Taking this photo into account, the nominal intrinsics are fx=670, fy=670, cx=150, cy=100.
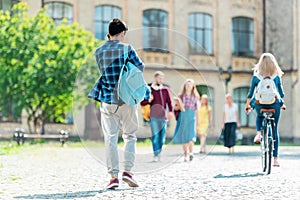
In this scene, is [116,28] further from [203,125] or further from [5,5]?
[5,5]

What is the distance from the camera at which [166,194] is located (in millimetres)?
7129

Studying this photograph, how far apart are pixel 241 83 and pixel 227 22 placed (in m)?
3.33

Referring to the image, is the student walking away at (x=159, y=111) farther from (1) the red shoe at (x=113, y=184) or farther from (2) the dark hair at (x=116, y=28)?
(2) the dark hair at (x=116, y=28)

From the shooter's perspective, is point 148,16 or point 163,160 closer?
point 163,160

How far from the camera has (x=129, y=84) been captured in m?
7.46

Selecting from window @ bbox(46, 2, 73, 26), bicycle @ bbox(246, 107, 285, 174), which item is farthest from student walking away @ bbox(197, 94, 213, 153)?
window @ bbox(46, 2, 73, 26)

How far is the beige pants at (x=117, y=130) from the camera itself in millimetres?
7598

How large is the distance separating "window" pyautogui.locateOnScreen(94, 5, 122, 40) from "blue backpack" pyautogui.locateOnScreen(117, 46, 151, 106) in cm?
2525

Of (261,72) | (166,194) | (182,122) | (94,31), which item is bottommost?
(166,194)

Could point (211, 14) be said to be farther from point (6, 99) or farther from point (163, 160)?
point (163, 160)

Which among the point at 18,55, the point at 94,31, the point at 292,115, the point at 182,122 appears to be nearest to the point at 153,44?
the point at 182,122

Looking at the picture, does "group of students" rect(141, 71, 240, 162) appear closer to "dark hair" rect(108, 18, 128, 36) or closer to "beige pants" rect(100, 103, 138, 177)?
"beige pants" rect(100, 103, 138, 177)

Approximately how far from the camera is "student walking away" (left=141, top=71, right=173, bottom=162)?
29.8 feet

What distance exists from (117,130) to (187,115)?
382 centimetres
